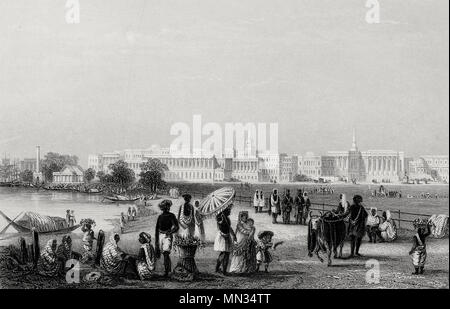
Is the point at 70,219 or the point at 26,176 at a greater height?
the point at 26,176

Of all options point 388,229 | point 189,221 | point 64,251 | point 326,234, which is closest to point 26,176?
point 64,251

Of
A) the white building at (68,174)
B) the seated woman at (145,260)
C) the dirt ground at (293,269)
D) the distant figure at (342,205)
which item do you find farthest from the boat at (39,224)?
the distant figure at (342,205)

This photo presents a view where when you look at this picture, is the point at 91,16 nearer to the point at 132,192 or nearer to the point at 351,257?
the point at 132,192

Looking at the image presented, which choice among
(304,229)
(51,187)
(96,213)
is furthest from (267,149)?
(51,187)

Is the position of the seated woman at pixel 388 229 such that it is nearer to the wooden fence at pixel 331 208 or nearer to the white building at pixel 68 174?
the wooden fence at pixel 331 208

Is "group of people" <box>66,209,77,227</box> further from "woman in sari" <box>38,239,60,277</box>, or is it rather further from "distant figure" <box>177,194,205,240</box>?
"distant figure" <box>177,194,205,240</box>

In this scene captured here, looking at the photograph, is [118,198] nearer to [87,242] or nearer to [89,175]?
[89,175]

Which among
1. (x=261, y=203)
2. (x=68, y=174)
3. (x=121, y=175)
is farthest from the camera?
(x=68, y=174)
